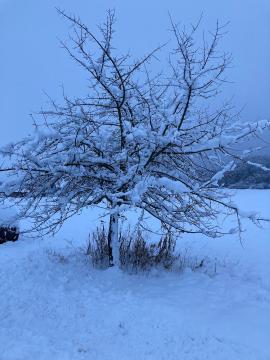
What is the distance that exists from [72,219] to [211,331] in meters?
9.68

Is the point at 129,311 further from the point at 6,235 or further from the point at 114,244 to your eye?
the point at 6,235

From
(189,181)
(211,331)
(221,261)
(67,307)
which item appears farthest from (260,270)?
(67,307)

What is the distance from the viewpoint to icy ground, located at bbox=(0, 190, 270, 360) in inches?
176

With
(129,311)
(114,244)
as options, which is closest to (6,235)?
(114,244)

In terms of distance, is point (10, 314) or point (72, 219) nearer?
point (10, 314)

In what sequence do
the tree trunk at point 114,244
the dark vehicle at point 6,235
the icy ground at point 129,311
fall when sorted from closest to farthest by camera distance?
the icy ground at point 129,311 → the tree trunk at point 114,244 → the dark vehicle at point 6,235

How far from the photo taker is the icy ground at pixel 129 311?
14.7 ft

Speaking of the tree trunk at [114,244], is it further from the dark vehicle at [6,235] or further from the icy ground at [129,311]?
the dark vehicle at [6,235]

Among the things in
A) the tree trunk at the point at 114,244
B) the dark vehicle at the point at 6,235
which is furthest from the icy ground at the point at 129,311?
the dark vehicle at the point at 6,235

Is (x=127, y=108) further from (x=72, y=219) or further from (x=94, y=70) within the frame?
(x=72, y=219)

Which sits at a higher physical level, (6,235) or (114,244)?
(6,235)

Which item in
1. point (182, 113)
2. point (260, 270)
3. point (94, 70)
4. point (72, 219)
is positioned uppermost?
point (94, 70)

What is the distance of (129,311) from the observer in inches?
215

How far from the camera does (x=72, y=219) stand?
14195 mm
